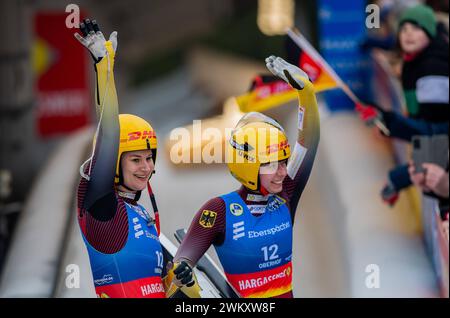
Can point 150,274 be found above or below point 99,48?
below

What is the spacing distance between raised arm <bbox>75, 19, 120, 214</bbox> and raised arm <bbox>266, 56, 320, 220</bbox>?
2.51 feet

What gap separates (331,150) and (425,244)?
2.13m

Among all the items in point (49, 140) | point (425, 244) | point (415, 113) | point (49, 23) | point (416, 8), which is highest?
point (49, 23)

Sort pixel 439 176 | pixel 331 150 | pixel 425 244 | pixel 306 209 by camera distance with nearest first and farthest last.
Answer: pixel 439 176 < pixel 425 244 < pixel 306 209 < pixel 331 150

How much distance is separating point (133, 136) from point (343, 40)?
6.96 m

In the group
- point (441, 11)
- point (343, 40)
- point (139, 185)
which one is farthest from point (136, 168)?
point (343, 40)

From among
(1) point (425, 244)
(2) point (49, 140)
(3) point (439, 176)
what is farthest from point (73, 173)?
(2) point (49, 140)

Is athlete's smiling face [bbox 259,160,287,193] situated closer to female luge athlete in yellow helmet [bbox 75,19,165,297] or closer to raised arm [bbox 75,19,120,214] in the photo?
female luge athlete in yellow helmet [bbox 75,19,165,297]

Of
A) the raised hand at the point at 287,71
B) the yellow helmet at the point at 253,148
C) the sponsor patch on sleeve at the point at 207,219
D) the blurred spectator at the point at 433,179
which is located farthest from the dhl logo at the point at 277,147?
the blurred spectator at the point at 433,179

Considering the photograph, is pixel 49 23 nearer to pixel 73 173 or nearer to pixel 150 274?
pixel 73 173

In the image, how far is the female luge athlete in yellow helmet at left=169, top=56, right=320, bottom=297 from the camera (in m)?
5.71

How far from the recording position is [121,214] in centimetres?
559

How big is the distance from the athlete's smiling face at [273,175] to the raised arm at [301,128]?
0.51ft

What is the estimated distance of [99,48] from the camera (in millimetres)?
5312
